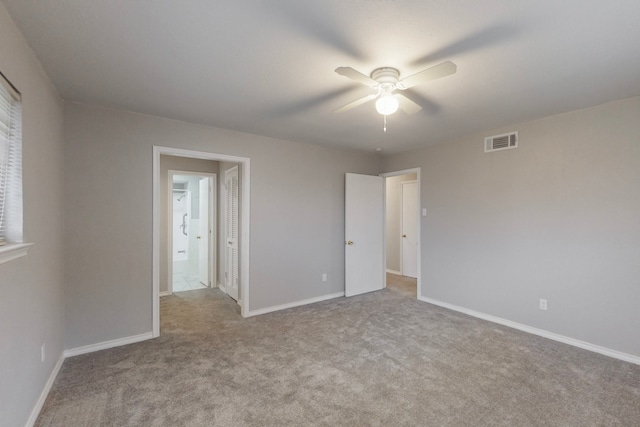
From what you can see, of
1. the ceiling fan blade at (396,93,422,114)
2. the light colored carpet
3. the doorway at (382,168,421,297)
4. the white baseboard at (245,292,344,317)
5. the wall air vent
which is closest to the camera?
the light colored carpet

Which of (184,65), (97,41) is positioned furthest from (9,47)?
(184,65)

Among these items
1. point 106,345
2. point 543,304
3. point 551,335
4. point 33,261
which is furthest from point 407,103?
point 106,345

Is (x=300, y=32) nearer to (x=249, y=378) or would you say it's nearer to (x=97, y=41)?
(x=97, y=41)

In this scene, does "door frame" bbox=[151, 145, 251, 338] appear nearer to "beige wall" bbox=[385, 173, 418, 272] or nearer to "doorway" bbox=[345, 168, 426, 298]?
"doorway" bbox=[345, 168, 426, 298]

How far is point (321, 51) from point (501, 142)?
9.27 ft

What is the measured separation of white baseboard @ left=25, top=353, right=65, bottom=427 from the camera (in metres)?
1.83

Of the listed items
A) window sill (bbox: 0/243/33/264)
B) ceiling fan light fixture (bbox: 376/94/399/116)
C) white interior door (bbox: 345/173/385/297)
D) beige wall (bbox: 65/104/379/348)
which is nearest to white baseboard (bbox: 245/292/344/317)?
beige wall (bbox: 65/104/379/348)

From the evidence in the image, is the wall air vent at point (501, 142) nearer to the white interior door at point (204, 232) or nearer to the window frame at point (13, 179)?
the window frame at point (13, 179)

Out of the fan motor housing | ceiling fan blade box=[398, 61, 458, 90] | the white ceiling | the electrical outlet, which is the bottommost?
the electrical outlet

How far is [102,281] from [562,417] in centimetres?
402

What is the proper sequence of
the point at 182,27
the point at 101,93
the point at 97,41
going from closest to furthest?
the point at 182,27 < the point at 97,41 < the point at 101,93

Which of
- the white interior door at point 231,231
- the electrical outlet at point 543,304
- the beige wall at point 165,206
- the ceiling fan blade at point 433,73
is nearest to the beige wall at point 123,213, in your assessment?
the white interior door at point 231,231

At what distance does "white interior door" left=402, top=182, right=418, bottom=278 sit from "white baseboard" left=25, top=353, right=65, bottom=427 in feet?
18.3

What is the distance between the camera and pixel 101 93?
2592 mm
